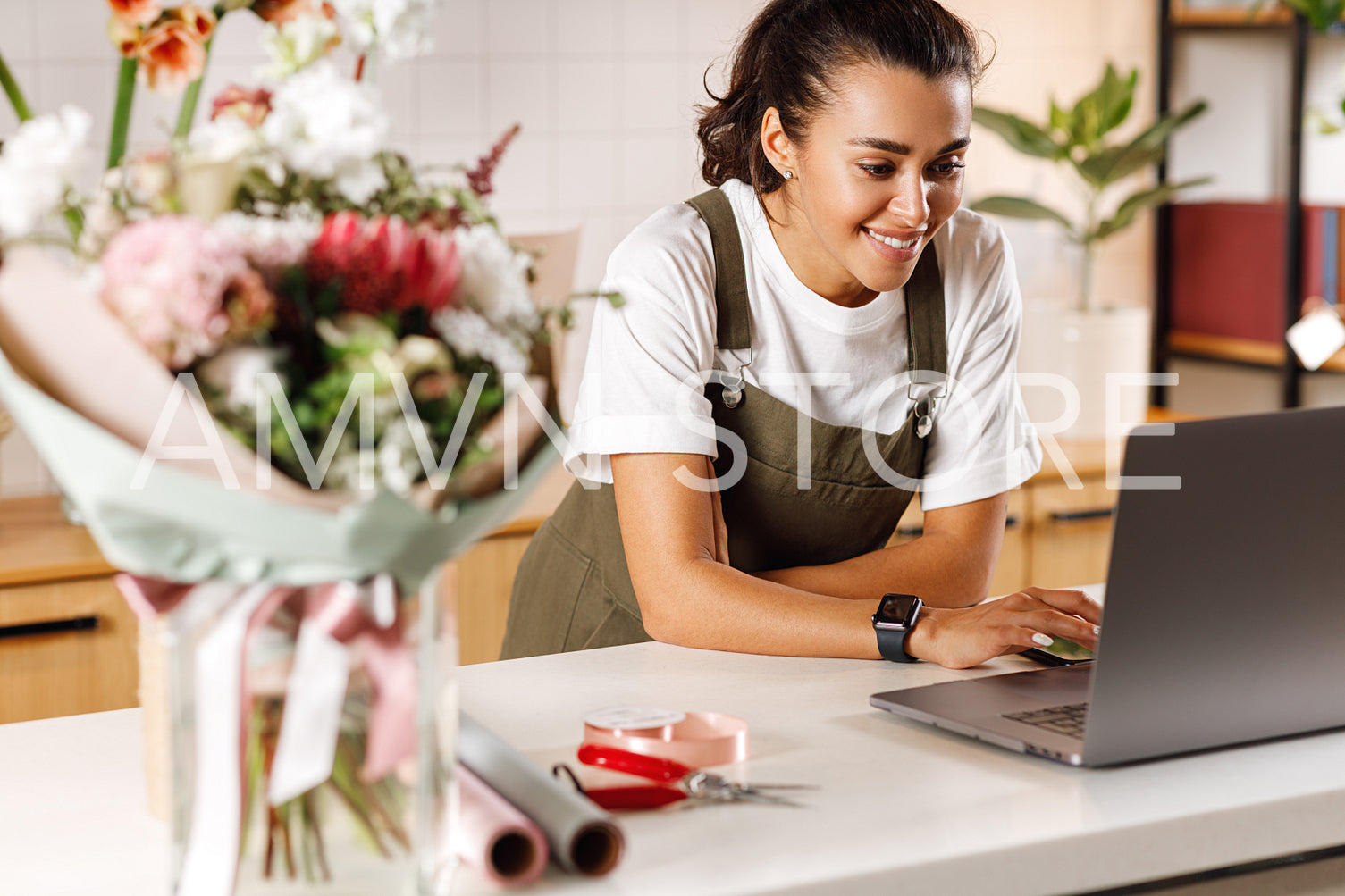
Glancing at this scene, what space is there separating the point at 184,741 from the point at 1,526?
1.91 metres

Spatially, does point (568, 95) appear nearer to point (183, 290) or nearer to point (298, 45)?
point (298, 45)

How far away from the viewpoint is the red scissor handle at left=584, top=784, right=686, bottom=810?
951mm

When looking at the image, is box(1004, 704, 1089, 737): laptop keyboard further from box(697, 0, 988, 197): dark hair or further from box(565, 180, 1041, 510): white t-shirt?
box(697, 0, 988, 197): dark hair

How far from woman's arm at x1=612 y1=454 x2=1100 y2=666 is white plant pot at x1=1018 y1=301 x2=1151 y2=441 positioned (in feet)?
5.50

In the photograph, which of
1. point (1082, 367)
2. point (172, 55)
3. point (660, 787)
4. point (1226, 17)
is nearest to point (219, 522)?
point (660, 787)

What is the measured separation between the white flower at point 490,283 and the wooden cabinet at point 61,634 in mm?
1647

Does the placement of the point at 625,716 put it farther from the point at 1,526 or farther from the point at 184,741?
the point at 1,526

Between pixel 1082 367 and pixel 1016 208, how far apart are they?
14.7 inches

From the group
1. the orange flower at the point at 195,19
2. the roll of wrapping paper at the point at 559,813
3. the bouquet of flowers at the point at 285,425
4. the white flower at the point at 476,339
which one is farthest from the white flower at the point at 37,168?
the roll of wrapping paper at the point at 559,813

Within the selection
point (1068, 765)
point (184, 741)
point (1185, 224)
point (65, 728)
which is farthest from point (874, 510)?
point (1185, 224)

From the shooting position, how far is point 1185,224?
360cm

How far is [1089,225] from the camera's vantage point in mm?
3205

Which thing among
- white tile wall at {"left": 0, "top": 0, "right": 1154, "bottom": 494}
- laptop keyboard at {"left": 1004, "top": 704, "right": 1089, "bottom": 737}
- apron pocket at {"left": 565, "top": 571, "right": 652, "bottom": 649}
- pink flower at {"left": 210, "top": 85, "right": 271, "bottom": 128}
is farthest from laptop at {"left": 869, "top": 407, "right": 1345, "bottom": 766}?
white tile wall at {"left": 0, "top": 0, "right": 1154, "bottom": 494}

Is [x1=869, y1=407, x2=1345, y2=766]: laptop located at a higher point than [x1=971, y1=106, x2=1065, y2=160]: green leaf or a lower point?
lower
